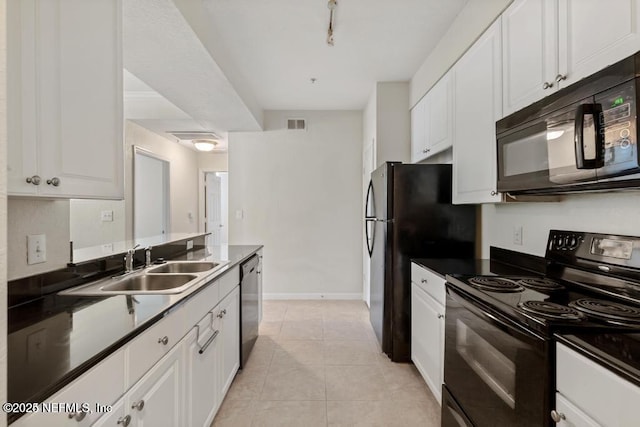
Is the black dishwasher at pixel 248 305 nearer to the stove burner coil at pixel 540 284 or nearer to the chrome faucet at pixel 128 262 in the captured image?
the chrome faucet at pixel 128 262

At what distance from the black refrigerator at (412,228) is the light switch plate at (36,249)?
2102mm

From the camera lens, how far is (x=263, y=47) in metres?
2.72

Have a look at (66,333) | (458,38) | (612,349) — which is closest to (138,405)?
(66,333)

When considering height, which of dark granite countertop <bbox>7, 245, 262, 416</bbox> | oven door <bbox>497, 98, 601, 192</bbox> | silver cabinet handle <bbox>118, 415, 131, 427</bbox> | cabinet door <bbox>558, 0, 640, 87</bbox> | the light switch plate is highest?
cabinet door <bbox>558, 0, 640, 87</bbox>

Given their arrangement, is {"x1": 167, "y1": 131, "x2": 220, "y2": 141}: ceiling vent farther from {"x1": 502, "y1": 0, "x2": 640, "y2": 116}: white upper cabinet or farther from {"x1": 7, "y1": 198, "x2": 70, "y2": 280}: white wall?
{"x1": 502, "y1": 0, "x2": 640, "y2": 116}: white upper cabinet

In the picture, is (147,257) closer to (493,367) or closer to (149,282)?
(149,282)

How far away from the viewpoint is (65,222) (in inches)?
56.7

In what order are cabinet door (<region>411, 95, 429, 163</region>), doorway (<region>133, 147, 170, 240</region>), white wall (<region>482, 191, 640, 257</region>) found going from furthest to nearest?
1. doorway (<region>133, 147, 170, 240</region>)
2. cabinet door (<region>411, 95, 429, 163</region>)
3. white wall (<region>482, 191, 640, 257</region>)

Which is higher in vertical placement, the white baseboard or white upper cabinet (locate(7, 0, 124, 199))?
white upper cabinet (locate(7, 0, 124, 199))

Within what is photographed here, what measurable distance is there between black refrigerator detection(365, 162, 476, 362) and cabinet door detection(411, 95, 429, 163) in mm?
635

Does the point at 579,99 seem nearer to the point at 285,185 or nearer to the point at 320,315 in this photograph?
the point at 320,315

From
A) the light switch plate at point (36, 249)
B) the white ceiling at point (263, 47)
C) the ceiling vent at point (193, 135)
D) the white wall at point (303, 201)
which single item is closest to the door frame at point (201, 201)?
the ceiling vent at point (193, 135)

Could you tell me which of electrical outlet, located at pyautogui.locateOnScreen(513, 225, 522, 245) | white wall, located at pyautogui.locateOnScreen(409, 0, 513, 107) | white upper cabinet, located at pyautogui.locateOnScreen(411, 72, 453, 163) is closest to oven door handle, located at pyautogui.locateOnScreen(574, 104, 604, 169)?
electrical outlet, located at pyautogui.locateOnScreen(513, 225, 522, 245)

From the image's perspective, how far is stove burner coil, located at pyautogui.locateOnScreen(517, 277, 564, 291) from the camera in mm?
1404
